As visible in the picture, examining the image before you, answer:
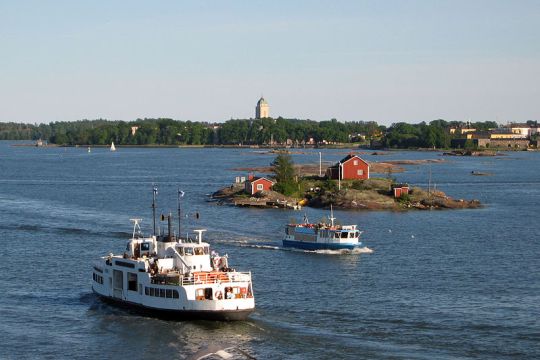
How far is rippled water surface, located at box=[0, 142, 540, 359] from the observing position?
38.0m

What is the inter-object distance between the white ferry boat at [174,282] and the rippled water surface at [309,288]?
26.6 inches

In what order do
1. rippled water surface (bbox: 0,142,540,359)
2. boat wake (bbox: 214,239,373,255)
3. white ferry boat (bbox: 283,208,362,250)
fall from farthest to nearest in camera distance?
white ferry boat (bbox: 283,208,362,250)
boat wake (bbox: 214,239,373,255)
rippled water surface (bbox: 0,142,540,359)

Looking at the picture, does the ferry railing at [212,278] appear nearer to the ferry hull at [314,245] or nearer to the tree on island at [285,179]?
the ferry hull at [314,245]

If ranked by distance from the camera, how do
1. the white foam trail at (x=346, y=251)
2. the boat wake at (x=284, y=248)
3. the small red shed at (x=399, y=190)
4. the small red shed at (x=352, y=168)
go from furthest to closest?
the small red shed at (x=352, y=168) → the small red shed at (x=399, y=190) → the boat wake at (x=284, y=248) → the white foam trail at (x=346, y=251)

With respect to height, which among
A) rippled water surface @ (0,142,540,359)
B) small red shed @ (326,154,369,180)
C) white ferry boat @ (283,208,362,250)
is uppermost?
small red shed @ (326,154,369,180)

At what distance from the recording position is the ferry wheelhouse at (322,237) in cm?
6209

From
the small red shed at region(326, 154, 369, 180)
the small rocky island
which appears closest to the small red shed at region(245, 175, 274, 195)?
the small rocky island

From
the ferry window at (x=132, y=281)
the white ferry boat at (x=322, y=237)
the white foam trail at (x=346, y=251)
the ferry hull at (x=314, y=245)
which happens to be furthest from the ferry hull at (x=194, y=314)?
the white ferry boat at (x=322, y=237)

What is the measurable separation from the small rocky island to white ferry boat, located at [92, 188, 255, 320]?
44.8 meters

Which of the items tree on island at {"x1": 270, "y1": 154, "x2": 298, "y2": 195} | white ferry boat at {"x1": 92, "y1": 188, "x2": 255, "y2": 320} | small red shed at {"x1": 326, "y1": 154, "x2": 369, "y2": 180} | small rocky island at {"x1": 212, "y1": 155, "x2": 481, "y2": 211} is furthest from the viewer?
small red shed at {"x1": 326, "y1": 154, "x2": 369, "y2": 180}

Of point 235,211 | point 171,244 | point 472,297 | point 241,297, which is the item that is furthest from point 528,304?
point 235,211

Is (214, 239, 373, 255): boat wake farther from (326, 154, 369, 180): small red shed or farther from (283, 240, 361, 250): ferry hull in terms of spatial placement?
(326, 154, 369, 180): small red shed

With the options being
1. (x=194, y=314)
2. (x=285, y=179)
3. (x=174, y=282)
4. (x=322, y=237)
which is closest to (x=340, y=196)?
(x=285, y=179)

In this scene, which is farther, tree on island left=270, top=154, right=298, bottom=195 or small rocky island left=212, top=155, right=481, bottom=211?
tree on island left=270, top=154, right=298, bottom=195
